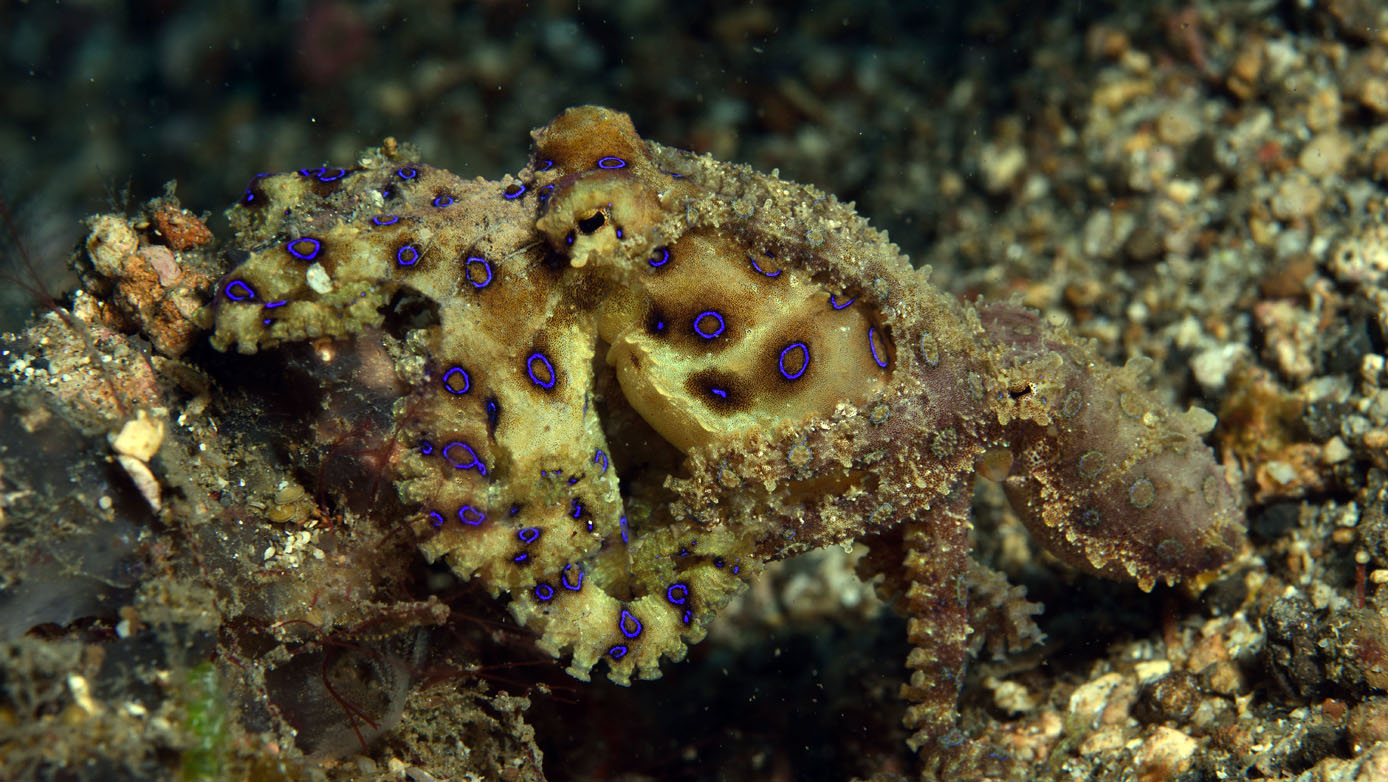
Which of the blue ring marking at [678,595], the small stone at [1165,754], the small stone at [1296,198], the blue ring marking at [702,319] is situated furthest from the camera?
the small stone at [1296,198]

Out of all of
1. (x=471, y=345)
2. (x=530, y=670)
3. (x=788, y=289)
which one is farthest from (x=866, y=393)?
(x=530, y=670)

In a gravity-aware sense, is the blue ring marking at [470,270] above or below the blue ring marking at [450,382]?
above

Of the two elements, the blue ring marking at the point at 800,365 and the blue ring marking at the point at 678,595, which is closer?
the blue ring marking at the point at 800,365

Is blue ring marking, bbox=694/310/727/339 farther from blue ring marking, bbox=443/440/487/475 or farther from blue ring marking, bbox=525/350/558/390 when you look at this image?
blue ring marking, bbox=443/440/487/475

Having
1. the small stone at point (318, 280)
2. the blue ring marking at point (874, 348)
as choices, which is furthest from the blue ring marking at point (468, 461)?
the blue ring marking at point (874, 348)

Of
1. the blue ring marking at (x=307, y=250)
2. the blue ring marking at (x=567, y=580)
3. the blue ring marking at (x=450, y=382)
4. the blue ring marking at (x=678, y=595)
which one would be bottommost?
the blue ring marking at (x=567, y=580)

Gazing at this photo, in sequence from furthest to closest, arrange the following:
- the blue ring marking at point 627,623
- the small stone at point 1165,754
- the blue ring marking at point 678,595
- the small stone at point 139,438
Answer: the small stone at point 1165,754
the blue ring marking at point 678,595
the blue ring marking at point 627,623
the small stone at point 139,438

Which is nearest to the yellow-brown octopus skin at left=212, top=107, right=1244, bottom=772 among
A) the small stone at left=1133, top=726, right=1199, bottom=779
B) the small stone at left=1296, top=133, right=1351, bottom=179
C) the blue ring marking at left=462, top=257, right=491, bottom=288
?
the blue ring marking at left=462, top=257, right=491, bottom=288

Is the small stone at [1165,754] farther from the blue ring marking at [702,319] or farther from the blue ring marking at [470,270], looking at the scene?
the blue ring marking at [470,270]
